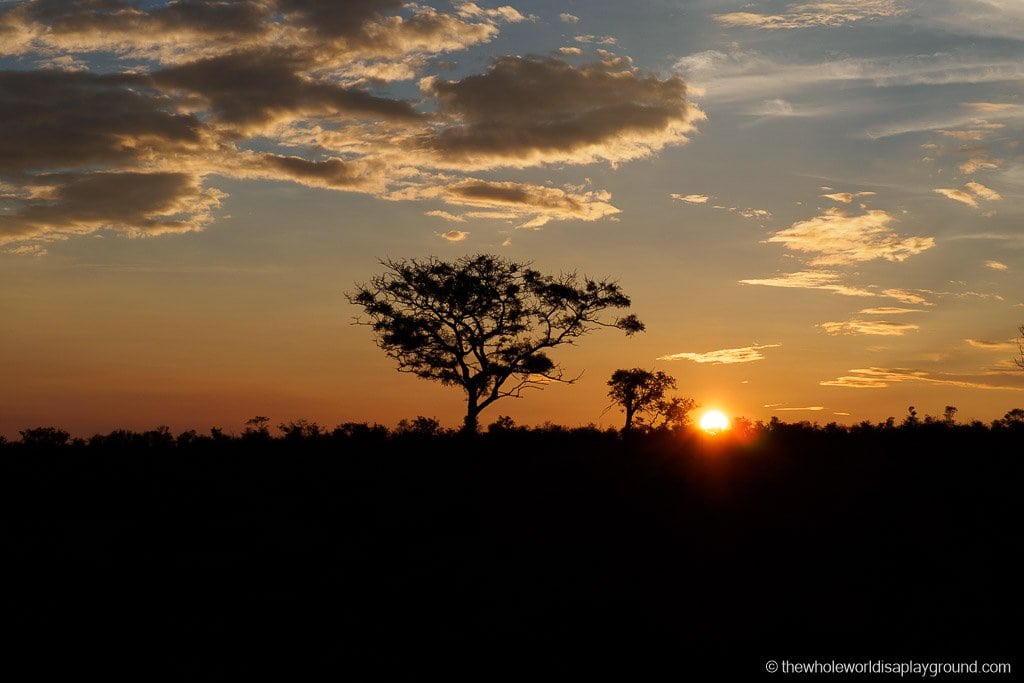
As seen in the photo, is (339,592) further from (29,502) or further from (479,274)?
(479,274)

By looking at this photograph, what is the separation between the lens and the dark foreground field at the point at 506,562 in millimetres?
13078

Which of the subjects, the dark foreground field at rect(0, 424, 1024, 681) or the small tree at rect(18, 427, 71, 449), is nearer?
the dark foreground field at rect(0, 424, 1024, 681)

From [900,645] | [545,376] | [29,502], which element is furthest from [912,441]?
[545,376]

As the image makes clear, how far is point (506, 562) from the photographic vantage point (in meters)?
16.2

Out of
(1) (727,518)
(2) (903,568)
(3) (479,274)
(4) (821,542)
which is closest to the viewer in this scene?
(2) (903,568)

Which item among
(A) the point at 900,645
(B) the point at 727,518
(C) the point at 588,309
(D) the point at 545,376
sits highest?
(C) the point at 588,309

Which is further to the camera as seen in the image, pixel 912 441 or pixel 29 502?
pixel 912 441

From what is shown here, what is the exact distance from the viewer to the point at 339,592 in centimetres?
1495

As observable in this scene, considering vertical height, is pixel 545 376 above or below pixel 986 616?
above

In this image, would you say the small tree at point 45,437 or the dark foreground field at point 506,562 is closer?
the dark foreground field at point 506,562

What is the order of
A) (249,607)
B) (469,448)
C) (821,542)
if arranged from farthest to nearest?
(469,448) < (821,542) < (249,607)

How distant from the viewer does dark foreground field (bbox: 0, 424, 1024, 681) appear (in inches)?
515

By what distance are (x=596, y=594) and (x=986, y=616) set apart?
19.4ft

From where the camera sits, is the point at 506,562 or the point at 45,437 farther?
the point at 45,437
